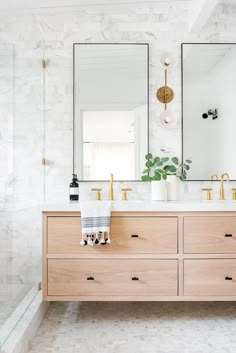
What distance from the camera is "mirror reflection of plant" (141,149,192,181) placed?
2.84m

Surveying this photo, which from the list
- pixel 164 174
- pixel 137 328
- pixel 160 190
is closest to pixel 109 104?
pixel 164 174

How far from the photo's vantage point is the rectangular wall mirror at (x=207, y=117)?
299 cm

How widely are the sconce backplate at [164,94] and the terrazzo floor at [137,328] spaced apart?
1722mm

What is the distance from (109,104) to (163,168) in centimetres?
72

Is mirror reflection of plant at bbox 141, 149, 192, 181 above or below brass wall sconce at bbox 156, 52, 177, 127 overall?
below

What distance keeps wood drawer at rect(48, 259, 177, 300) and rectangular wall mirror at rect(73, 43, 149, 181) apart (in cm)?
86

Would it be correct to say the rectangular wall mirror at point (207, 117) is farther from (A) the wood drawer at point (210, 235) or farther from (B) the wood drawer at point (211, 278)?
(B) the wood drawer at point (211, 278)

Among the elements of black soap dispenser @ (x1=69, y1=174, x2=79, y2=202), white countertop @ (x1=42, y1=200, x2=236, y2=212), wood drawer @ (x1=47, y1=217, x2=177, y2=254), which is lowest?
wood drawer @ (x1=47, y1=217, x2=177, y2=254)

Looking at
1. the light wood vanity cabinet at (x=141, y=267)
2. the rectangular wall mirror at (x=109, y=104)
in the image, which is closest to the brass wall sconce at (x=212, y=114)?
the rectangular wall mirror at (x=109, y=104)

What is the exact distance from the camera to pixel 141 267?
7.83 feet

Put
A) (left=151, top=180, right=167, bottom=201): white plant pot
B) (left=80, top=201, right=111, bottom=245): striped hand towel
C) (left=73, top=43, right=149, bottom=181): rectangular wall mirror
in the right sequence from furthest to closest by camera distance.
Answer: (left=73, top=43, right=149, bottom=181): rectangular wall mirror, (left=151, top=180, right=167, bottom=201): white plant pot, (left=80, top=201, right=111, bottom=245): striped hand towel

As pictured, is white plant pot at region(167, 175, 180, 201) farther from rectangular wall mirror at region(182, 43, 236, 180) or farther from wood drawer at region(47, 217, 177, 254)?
wood drawer at region(47, 217, 177, 254)

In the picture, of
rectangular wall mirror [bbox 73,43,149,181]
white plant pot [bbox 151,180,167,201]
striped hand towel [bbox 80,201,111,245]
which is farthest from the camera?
rectangular wall mirror [bbox 73,43,149,181]

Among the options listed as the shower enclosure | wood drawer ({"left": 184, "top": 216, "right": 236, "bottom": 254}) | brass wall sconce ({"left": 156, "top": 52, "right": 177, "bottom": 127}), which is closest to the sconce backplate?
brass wall sconce ({"left": 156, "top": 52, "right": 177, "bottom": 127})
